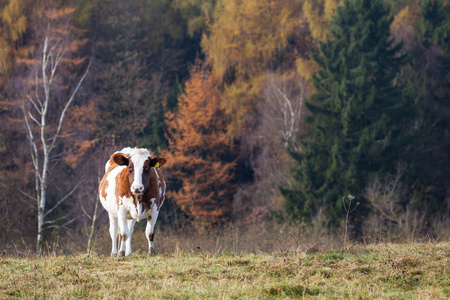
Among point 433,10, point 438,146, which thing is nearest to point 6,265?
point 438,146

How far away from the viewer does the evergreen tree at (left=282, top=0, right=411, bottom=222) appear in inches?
1470

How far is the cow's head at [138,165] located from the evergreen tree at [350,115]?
1023 inches

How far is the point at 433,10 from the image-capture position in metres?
44.2

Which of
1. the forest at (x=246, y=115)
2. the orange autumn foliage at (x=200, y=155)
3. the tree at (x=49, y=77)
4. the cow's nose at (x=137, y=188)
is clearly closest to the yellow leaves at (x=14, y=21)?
the forest at (x=246, y=115)

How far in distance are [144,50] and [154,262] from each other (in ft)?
137

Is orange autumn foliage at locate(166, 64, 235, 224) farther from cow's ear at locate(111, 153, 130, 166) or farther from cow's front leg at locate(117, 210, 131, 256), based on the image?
cow's ear at locate(111, 153, 130, 166)

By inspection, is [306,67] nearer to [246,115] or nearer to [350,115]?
[246,115]

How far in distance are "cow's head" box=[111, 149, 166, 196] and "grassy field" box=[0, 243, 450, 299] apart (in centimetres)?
124

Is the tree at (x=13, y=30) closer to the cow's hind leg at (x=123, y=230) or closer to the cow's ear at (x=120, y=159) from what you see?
the cow's ear at (x=120, y=159)

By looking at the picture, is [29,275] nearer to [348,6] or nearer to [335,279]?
[335,279]

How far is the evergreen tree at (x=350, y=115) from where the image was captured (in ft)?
123

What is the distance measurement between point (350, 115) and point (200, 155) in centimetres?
1102

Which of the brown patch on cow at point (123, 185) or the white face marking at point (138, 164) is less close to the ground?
the white face marking at point (138, 164)

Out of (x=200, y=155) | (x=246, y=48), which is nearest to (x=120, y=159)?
(x=200, y=155)
